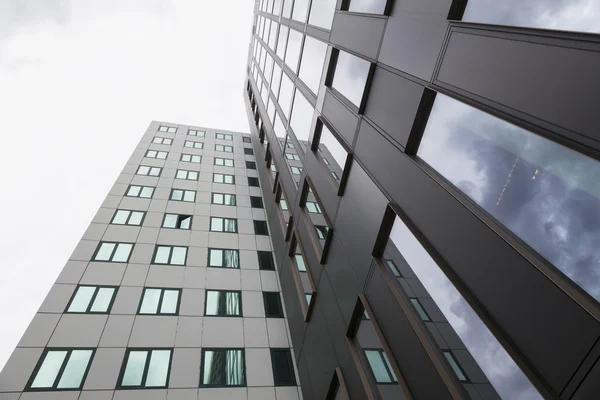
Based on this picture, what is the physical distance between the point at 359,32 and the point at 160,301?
616 inches

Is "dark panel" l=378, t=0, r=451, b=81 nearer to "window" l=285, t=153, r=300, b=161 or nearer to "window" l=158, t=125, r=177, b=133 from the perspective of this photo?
"window" l=285, t=153, r=300, b=161

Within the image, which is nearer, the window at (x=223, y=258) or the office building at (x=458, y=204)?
the office building at (x=458, y=204)

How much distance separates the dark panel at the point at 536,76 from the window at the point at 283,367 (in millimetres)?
14002

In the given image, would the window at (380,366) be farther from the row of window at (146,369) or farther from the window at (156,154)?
the window at (156,154)

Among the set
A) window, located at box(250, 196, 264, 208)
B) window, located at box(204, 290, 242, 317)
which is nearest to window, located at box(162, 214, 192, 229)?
window, located at box(250, 196, 264, 208)

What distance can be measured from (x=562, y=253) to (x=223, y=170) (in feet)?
92.1

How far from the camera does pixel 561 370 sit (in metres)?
4.07

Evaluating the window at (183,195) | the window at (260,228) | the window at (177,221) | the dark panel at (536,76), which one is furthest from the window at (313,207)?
the window at (183,195)

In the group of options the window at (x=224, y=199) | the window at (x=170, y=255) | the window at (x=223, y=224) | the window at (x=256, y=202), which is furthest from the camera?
the window at (x=256, y=202)

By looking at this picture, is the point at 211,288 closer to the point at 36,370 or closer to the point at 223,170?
the point at 36,370

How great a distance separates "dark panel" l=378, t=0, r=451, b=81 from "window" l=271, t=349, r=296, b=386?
1377cm

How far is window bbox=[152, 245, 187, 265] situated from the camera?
18688 mm

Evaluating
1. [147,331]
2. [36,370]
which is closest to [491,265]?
[147,331]

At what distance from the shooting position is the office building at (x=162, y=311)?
508 inches
